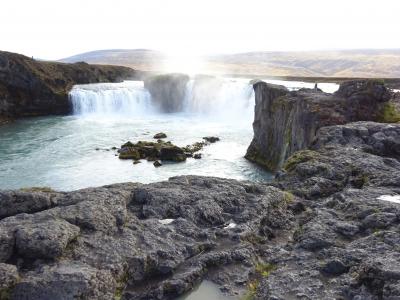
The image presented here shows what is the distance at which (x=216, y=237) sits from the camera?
397 inches

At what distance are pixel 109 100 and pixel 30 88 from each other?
49.9ft

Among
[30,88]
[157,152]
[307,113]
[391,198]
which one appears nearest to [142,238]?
[391,198]

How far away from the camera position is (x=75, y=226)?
9.03 meters

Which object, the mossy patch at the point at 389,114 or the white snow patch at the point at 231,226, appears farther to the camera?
the mossy patch at the point at 389,114

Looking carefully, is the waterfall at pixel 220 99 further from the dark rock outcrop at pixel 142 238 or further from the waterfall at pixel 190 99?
the dark rock outcrop at pixel 142 238

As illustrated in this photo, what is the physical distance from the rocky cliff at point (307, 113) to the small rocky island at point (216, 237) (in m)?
11.9

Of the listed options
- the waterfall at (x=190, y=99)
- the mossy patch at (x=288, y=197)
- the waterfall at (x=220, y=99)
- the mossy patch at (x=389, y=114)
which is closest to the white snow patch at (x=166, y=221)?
the mossy patch at (x=288, y=197)

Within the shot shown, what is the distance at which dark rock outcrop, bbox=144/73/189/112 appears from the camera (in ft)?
296

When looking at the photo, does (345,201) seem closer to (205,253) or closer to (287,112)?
(205,253)

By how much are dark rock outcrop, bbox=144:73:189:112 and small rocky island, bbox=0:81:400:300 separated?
77.3 metres

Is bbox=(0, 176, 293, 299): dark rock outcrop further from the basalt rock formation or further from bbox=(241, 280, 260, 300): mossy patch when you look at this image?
bbox=(241, 280, 260, 300): mossy patch

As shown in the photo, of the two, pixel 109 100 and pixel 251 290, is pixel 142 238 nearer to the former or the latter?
pixel 251 290

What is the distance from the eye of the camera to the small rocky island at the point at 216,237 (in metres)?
7.86

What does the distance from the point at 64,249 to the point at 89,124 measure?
2519 inches
